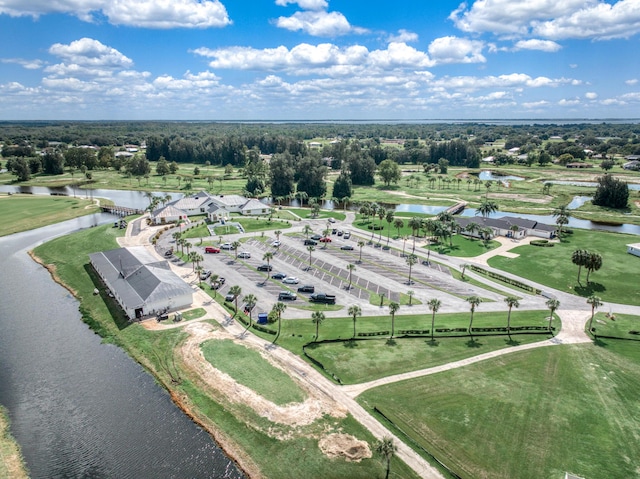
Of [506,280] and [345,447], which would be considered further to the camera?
[506,280]

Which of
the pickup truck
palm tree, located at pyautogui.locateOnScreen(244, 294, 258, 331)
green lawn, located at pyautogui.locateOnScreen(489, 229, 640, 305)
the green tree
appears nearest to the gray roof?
palm tree, located at pyautogui.locateOnScreen(244, 294, 258, 331)

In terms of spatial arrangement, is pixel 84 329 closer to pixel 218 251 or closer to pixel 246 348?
pixel 246 348

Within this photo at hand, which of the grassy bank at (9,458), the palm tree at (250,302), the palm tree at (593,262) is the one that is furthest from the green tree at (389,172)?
the grassy bank at (9,458)

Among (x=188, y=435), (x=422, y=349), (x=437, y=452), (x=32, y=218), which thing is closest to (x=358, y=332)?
(x=422, y=349)

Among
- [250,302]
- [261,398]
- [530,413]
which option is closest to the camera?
[530,413]

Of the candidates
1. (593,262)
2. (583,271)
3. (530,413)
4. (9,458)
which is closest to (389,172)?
(583,271)

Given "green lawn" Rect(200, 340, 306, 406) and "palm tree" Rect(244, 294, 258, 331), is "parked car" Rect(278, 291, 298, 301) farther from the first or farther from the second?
"green lawn" Rect(200, 340, 306, 406)

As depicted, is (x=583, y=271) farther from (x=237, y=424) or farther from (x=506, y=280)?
(x=237, y=424)
